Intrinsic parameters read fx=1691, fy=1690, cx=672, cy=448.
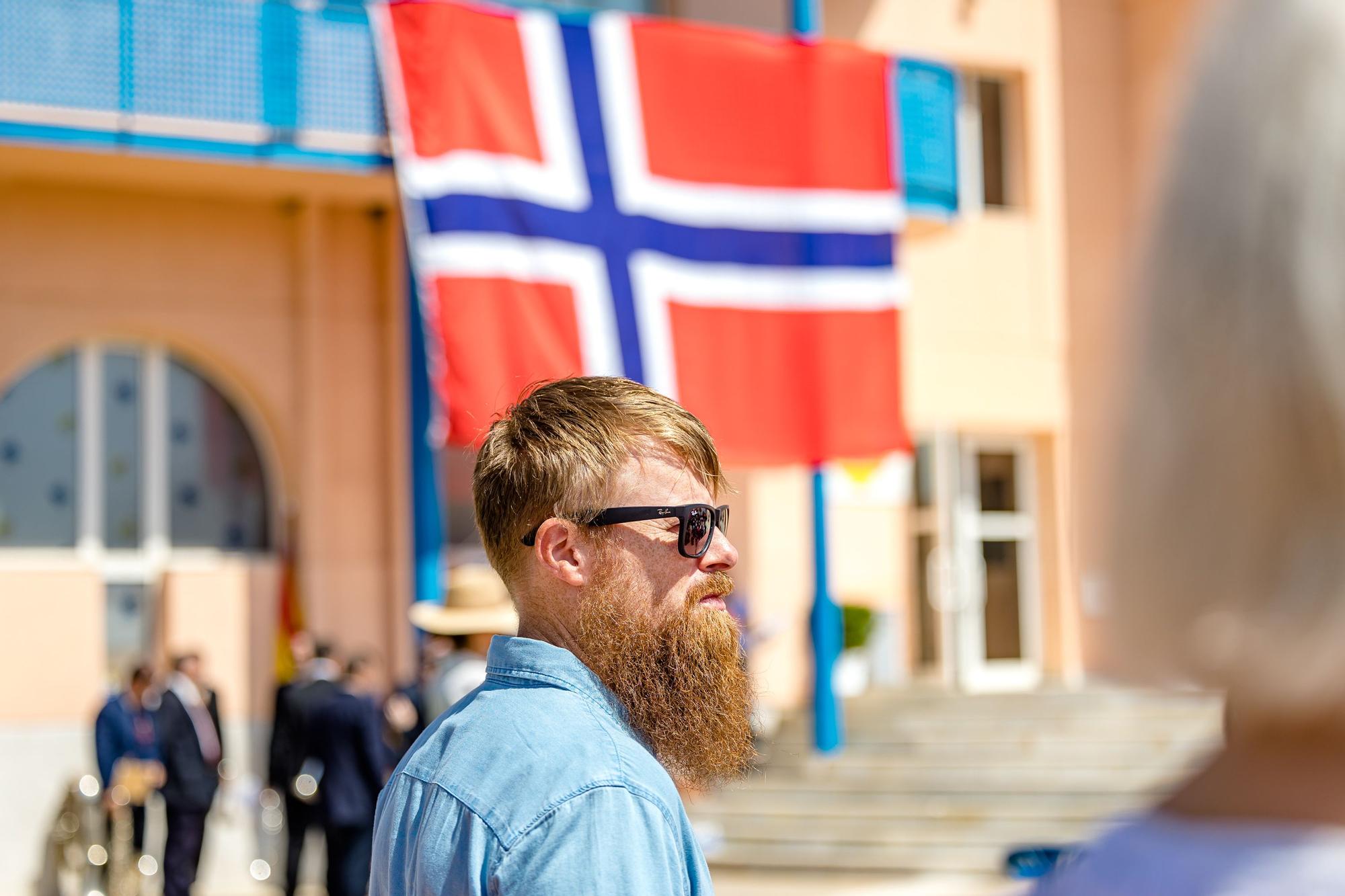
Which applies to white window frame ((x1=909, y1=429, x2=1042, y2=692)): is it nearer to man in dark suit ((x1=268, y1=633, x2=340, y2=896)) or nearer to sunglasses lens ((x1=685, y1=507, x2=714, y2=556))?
man in dark suit ((x1=268, y1=633, x2=340, y2=896))

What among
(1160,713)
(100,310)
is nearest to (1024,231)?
(1160,713)

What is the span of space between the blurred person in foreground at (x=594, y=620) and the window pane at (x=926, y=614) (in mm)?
14960

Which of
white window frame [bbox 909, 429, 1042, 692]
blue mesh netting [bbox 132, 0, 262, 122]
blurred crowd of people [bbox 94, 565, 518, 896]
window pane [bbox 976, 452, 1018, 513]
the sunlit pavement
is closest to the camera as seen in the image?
blurred crowd of people [bbox 94, 565, 518, 896]

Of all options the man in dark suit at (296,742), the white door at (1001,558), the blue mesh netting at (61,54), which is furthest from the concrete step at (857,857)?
the blue mesh netting at (61,54)

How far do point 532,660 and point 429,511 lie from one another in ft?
35.8

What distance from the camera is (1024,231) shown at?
57.2 feet

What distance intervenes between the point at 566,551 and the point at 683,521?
151 mm

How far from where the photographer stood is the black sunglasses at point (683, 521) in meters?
2.10

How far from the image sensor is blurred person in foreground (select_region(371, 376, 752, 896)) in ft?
6.36

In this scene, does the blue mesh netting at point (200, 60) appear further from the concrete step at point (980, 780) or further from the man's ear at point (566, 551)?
the man's ear at point (566, 551)

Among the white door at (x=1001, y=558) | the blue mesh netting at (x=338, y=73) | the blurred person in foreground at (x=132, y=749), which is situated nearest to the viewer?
the blurred person in foreground at (x=132, y=749)

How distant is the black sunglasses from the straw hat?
4.84 m

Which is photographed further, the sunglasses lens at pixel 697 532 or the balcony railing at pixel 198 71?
the balcony railing at pixel 198 71

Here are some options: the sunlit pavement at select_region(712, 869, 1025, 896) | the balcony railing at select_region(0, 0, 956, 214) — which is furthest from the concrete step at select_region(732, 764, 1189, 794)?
the balcony railing at select_region(0, 0, 956, 214)
